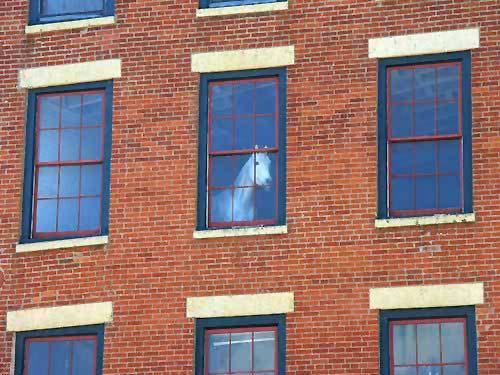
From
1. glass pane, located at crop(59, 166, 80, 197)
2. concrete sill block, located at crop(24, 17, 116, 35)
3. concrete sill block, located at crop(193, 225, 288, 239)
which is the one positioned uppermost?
concrete sill block, located at crop(24, 17, 116, 35)

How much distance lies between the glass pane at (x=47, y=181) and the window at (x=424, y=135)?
Result: 17.1 feet

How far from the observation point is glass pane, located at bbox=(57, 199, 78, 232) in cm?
2906

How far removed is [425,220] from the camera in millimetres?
27375

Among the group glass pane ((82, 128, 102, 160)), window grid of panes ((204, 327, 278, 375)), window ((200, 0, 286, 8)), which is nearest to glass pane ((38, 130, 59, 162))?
glass pane ((82, 128, 102, 160))

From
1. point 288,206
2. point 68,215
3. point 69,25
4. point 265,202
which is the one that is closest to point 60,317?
point 68,215

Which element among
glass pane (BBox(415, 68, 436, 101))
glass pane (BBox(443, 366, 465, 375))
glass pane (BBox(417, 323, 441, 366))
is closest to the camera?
glass pane (BBox(443, 366, 465, 375))

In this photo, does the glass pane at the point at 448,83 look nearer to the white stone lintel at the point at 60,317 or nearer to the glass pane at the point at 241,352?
the glass pane at the point at 241,352

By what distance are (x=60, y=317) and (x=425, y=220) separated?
572 centimetres

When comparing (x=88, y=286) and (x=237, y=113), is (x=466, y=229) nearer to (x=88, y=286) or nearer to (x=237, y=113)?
(x=237, y=113)

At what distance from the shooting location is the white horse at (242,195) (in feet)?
93.1

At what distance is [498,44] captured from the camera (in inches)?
1097

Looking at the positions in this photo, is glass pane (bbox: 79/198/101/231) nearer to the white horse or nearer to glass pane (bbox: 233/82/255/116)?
the white horse

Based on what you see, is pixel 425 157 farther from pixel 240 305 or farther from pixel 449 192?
pixel 240 305

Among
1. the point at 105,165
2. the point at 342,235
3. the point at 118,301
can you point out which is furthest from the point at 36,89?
the point at 342,235
